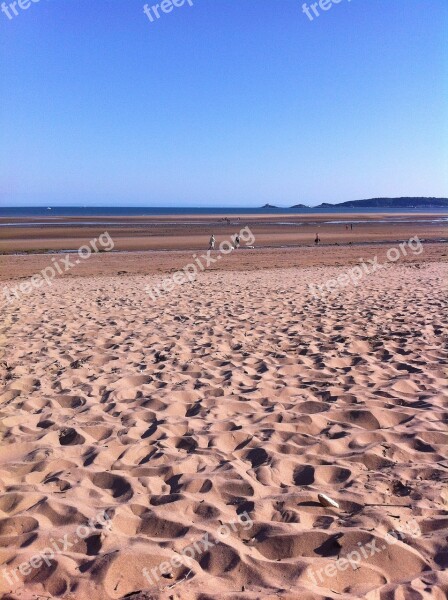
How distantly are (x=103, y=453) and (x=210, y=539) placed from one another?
4.51ft

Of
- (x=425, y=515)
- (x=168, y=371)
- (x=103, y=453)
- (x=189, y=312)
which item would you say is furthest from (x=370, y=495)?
(x=189, y=312)

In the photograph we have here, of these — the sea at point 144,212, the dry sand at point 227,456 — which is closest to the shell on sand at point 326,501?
the dry sand at point 227,456

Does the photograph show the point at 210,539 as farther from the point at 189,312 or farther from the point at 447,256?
the point at 447,256

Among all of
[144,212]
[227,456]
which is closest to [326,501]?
[227,456]

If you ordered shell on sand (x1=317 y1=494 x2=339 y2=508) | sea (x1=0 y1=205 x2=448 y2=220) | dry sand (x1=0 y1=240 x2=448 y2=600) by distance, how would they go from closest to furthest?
dry sand (x1=0 y1=240 x2=448 y2=600) → shell on sand (x1=317 y1=494 x2=339 y2=508) → sea (x1=0 y1=205 x2=448 y2=220)

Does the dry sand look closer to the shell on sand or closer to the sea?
the shell on sand

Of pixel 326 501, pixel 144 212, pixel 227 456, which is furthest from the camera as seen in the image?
pixel 144 212

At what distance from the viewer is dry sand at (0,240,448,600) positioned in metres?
2.79

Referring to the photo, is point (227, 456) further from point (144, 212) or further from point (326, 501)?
point (144, 212)

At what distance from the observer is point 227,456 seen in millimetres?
4023

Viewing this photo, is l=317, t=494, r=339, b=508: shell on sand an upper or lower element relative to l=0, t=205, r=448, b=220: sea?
upper

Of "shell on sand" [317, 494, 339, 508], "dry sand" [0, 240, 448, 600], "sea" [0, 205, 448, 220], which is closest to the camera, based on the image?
"dry sand" [0, 240, 448, 600]

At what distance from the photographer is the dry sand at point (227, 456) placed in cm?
279

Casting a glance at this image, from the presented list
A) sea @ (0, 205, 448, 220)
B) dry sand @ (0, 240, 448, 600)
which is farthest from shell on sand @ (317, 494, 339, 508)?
sea @ (0, 205, 448, 220)
